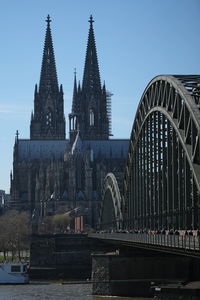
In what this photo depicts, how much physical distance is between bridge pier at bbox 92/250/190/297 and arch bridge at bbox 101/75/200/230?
2949mm

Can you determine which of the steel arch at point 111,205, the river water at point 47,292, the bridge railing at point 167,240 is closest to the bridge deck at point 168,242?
the bridge railing at point 167,240

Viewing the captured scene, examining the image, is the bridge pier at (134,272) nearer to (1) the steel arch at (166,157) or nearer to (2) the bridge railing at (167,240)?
(2) the bridge railing at (167,240)

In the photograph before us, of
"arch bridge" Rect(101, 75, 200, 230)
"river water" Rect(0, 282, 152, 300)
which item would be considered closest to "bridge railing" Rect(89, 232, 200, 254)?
"arch bridge" Rect(101, 75, 200, 230)

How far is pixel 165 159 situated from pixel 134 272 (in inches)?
480

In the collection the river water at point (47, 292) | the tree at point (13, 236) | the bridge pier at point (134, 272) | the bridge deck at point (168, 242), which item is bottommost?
the river water at point (47, 292)

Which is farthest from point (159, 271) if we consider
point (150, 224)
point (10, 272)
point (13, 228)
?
point (13, 228)

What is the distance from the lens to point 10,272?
98812 millimetres

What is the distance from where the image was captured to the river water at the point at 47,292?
75188 millimetres

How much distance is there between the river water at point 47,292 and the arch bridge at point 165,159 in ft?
25.4

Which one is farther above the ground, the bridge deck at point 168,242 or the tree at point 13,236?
the tree at point 13,236

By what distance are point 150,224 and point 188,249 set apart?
2855cm

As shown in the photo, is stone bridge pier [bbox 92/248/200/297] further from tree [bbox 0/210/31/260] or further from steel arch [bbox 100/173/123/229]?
tree [bbox 0/210/31/260]

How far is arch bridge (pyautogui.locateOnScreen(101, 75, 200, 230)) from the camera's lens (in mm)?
54281

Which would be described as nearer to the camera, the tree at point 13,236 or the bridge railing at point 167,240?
the bridge railing at point 167,240
